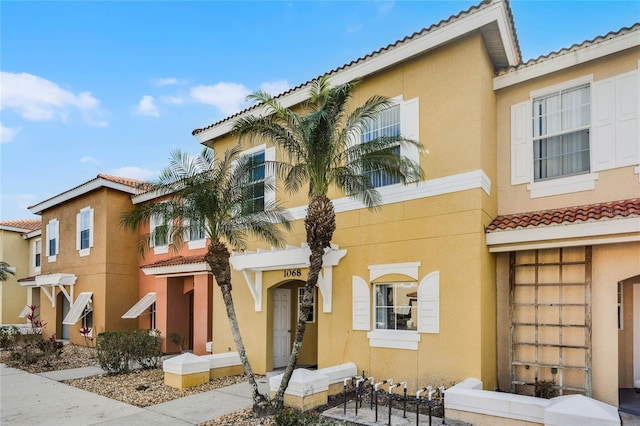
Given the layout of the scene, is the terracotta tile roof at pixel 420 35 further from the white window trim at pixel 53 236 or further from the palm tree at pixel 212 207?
the white window trim at pixel 53 236

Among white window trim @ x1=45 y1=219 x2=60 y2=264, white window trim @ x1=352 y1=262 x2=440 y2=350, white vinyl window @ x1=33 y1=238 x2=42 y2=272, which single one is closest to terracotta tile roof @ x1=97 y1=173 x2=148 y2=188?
white window trim @ x1=45 y1=219 x2=60 y2=264

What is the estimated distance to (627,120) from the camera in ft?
30.8

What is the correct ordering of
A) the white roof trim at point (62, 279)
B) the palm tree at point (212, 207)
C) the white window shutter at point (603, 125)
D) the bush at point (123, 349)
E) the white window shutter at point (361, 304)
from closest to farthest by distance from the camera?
the white window shutter at point (603, 125) < the palm tree at point (212, 207) < the white window shutter at point (361, 304) < the bush at point (123, 349) < the white roof trim at point (62, 279)

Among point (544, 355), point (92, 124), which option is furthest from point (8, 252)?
point (544, 355)

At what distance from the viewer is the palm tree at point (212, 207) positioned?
1063 centimetres

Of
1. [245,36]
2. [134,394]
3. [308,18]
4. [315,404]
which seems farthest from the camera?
[245,36]

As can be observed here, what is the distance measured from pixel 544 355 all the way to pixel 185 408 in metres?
8.03

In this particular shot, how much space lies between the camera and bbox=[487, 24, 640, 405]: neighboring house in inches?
361

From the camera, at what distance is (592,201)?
383 inches

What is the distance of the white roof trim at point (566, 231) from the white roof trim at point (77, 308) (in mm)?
19674

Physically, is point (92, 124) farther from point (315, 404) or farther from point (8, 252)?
point (8, 252)

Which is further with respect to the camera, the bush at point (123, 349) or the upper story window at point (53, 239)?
the upper story window at point (53, 239)

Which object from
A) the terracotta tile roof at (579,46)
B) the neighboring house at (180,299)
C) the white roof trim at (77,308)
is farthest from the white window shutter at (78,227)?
the terracotta tile roof at (579,46)

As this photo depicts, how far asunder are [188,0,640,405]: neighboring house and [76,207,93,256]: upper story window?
15.3 meters
